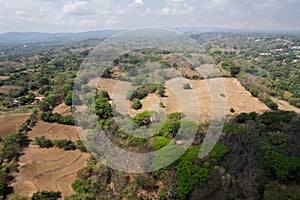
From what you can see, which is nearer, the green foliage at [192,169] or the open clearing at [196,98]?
the green foliage at [192,169]

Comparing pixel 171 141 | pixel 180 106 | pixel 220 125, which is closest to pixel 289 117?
pixel 220 125

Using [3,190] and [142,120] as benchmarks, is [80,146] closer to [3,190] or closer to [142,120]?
[142,120]

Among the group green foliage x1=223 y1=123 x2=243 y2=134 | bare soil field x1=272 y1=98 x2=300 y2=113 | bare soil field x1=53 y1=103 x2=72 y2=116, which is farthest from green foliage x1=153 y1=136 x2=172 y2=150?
bare soil field x1=272 y1=98 x2=300 y2=113

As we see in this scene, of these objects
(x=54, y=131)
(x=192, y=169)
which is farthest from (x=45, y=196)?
(x=54, y=131)

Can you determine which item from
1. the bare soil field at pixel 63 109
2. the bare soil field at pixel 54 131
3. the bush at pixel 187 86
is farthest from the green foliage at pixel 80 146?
the bush at pixel 187 86

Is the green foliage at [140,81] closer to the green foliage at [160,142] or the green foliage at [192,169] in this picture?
the green foliage at [160,142]
